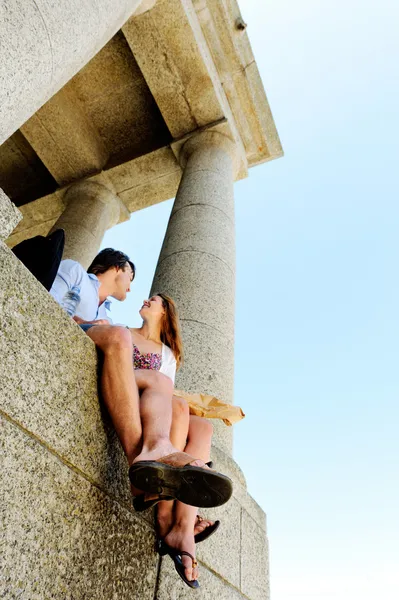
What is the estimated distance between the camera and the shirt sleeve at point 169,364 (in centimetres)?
557

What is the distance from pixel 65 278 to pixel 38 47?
261 centimetres

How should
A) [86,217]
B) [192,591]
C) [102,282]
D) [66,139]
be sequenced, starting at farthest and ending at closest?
1. [66,139]
2. [86,217]
3. [102,282]
4. [192,591]

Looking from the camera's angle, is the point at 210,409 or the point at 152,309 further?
the point at 152,309

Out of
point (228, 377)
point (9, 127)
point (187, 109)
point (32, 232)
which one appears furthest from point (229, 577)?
point (32, 232)

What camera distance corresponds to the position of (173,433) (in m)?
4.68

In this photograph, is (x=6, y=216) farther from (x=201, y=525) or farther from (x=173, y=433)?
(x=201, y=525)

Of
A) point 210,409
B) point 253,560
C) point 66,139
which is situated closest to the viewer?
point 210,409

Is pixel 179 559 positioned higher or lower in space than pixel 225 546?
higher

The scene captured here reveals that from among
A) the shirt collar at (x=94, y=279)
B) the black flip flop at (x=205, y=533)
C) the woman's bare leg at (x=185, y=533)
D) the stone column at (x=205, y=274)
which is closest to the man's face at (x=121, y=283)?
the shirt collar at (x=94, y=279)

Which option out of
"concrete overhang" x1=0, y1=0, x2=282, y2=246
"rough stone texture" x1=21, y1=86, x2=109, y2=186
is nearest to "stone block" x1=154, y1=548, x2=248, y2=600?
"concrete overhang" x1=0, y1=0, x2=282, y2=246

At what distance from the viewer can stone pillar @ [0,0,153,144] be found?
4.27 meters

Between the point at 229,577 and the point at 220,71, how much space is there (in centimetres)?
1510

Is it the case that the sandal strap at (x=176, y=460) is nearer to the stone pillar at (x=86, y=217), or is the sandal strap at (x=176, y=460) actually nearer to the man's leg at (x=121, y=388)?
the man's leg at (x=121, y=388)

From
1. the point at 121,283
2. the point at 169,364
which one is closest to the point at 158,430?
the point at 169,364
